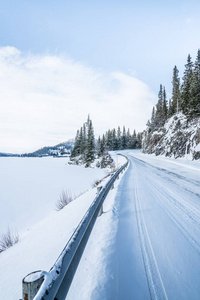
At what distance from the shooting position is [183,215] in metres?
4.00

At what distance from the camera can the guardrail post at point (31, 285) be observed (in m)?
1.10

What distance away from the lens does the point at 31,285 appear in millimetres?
1095

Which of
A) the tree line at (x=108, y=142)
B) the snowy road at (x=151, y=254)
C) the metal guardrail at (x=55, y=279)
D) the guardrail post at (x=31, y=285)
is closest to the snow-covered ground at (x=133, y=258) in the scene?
the snowy road at (x=151, y=254)

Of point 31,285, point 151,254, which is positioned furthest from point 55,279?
point 151,254

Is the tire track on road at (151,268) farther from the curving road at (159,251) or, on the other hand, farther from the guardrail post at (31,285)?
the guardrail post at (31,285)

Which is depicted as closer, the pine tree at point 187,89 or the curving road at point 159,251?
the curving road at point 159,251

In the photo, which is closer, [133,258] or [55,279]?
[55,279]

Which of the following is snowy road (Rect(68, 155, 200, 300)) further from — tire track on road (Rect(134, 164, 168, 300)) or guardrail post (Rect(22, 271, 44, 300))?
guardrail post (Rect(22, 271, 44, 300))

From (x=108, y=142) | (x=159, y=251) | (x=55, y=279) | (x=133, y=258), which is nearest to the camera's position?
(x=55, y=279)

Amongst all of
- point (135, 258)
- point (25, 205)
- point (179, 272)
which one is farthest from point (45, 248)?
point (25, 205)

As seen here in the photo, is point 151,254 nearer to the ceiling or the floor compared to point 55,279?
nearer to the floor

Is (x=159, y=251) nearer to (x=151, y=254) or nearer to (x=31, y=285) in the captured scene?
(x=151, y=254)

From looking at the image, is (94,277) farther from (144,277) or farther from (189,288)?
(189,288)

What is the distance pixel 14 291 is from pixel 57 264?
6.31ft
